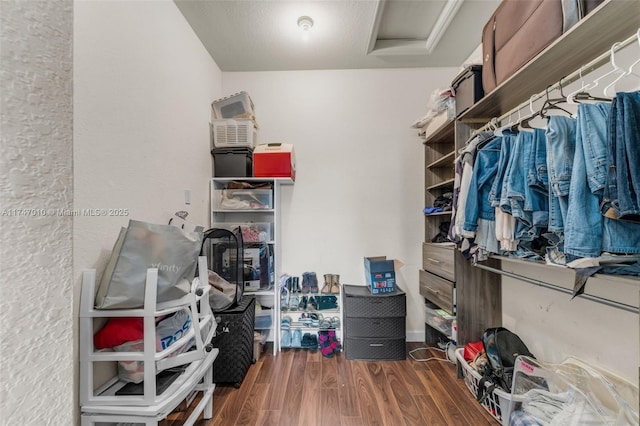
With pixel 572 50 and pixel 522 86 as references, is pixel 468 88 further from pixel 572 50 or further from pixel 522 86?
pixel 572 50

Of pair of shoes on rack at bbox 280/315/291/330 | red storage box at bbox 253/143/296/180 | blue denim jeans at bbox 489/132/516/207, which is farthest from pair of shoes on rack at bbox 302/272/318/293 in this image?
blue denim jeans at bbox 489/132/516/207

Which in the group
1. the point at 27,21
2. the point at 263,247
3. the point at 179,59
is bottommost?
the point at 263,247

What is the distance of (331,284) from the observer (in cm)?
246

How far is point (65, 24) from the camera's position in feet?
1.31

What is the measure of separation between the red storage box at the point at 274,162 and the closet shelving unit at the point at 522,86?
131 cm

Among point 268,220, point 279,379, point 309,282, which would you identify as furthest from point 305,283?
point 279,379

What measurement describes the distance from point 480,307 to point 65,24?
2.36 m

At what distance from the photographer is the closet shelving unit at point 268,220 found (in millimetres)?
2254

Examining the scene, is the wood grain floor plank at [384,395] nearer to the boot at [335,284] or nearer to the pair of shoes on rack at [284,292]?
the boot at [335,284]

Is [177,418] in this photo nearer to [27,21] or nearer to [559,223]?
[27,21]

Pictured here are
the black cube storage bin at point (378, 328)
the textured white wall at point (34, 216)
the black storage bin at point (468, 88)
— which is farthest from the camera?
the black cube storage bin at point (378, 328)

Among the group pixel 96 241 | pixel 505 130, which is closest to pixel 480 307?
pixel 505 130

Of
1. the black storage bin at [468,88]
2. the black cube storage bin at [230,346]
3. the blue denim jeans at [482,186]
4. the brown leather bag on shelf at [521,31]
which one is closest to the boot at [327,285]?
the black cube storage bin at [230,346]

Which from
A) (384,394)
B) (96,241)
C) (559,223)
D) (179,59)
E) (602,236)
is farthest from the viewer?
(179,59)
